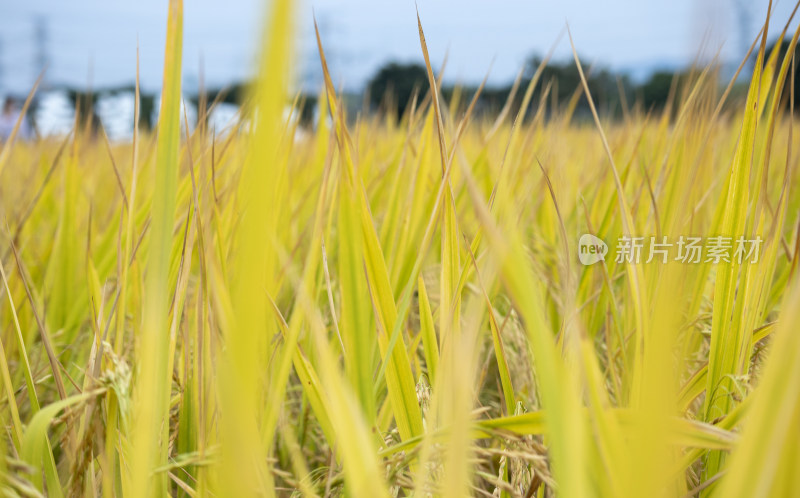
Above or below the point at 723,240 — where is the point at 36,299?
below

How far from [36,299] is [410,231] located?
50 cm

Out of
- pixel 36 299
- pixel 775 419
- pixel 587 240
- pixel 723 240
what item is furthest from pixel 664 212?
pixel 36 299

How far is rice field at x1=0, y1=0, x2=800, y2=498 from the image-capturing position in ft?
0.69

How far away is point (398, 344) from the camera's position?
40 centimetres

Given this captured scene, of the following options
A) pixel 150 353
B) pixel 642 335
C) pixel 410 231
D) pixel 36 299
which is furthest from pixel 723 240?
pixel 36 299

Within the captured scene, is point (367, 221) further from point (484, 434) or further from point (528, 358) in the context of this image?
point (528, 358)

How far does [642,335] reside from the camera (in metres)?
0.43

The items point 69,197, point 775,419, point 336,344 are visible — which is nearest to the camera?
point 775,419

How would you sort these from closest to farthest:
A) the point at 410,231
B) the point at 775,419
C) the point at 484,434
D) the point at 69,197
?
1. the point at 775,419
2. the point at 484,434
3. the point at 410,231
4. the point at 69,197

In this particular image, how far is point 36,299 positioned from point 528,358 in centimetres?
63

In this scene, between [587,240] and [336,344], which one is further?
[587,240]

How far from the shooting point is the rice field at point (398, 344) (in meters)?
0.21

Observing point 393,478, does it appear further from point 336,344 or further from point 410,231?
point 410,231

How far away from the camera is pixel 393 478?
349 mm
